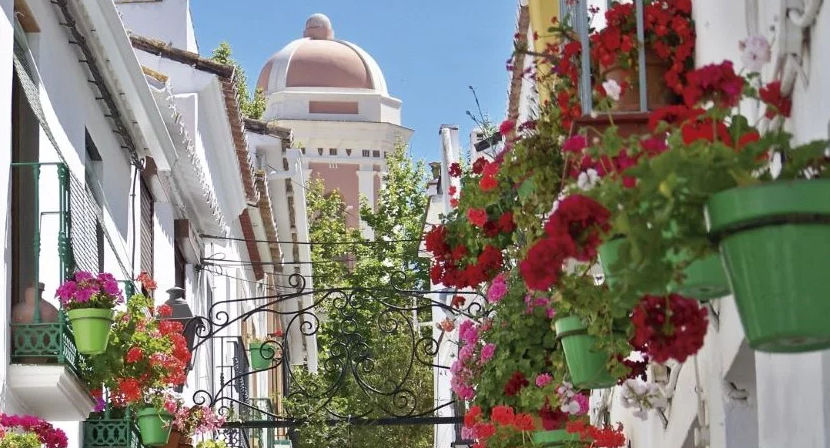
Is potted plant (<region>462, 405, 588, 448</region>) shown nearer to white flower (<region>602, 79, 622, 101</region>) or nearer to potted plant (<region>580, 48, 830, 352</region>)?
white flower (<region>602, 79, 622, 101</region>)

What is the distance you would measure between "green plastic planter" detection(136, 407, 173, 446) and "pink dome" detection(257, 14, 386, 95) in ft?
199

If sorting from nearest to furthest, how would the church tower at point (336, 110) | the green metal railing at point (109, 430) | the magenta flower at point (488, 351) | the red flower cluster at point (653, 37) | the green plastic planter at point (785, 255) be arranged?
the green plastic planter at point (785, 255)
the red flower cluster at point (653, 37)
the magenta flower at point (488, 351)
the green metal railing at point (109, 430)
the church tower at point (336, 110)

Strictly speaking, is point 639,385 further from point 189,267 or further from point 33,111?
point 189,267

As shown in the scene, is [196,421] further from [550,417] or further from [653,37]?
[653,37]

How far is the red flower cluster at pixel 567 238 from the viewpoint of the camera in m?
3.88

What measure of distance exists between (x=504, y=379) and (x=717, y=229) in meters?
6.85

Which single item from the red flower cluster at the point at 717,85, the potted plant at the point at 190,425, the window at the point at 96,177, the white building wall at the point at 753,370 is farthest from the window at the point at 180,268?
the red flower cluster at the point at 717,85

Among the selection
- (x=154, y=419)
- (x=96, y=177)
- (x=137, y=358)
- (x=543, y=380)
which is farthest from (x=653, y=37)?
(x=96, y=177)

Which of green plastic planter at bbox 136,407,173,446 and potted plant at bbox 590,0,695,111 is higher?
potted plant at bbox 590,0,695,111

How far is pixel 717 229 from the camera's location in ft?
11.6

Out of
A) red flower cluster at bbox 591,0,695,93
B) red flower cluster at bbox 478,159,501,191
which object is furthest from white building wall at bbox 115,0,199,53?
red flower cluster at bbox 591,0,695,93

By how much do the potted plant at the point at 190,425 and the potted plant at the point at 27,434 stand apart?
379 cm

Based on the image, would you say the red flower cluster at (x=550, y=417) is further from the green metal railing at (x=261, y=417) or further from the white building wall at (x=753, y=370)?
the green metal railing at (x=261, y=417)

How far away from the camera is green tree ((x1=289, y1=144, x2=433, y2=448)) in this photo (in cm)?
3512
